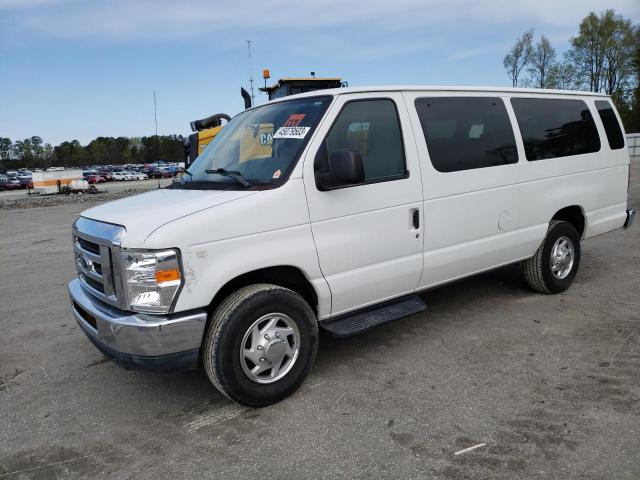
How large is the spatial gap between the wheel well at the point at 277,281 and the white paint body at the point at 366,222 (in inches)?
4.0

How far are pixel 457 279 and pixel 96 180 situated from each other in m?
55.5

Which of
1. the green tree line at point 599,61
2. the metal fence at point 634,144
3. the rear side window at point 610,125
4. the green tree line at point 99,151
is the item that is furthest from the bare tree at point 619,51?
the green tree line at point 99,151

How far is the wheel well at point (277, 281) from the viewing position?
343cm

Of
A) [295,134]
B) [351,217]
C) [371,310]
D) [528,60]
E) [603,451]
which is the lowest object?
[603,451]

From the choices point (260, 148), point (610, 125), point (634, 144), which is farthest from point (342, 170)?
point (634, 144)

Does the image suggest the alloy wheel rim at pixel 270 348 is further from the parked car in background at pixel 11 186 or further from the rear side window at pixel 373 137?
the parked car in background at pixel 11 186

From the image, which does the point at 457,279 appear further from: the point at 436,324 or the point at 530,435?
the point at 530,435

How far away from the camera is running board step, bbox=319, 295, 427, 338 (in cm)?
371

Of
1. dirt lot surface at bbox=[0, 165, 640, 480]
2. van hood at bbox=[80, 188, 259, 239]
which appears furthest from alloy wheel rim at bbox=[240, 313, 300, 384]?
van hood at bbox=[80, 188, 259, 239]

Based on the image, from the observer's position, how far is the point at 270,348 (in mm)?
3400

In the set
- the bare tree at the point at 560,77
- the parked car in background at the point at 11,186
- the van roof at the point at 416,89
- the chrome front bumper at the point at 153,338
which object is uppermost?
the bare tree at the point at 560,77

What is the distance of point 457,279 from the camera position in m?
4.56

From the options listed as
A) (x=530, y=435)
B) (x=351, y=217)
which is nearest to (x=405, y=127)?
(x=351, y=217)

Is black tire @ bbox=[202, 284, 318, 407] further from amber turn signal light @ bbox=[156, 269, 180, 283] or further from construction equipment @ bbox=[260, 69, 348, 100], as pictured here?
construction equipment @ bbox=[260, 69, 348, 100]
